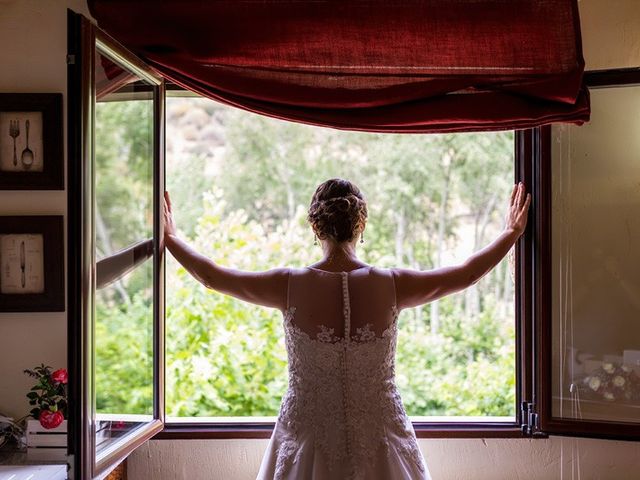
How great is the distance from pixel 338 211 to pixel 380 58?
552 mm

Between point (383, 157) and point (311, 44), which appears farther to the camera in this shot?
point (383, 157)

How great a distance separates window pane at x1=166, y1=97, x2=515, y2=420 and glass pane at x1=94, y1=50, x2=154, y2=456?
2148 mm

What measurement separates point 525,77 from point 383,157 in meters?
3.34

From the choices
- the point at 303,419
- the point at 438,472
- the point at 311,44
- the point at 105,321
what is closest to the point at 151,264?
the point at 105,321

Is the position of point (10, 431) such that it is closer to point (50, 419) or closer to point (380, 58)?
point (50, 419)

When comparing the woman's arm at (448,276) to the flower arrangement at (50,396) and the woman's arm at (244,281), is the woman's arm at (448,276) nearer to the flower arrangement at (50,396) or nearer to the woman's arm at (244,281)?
the woman's arm at (244,281)

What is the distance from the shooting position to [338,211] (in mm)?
2008

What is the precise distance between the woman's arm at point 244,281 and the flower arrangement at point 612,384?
1.13 metres

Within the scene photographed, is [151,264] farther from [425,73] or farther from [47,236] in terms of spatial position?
[425,73]

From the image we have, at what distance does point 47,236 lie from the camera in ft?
7.70

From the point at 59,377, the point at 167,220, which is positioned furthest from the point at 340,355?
the point at 59,377

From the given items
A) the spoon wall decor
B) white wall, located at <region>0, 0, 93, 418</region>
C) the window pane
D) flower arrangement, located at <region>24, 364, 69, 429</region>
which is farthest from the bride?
the window pane

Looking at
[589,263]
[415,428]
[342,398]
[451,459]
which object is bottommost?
[451,459]

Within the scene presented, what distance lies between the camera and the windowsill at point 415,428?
93.7 inches
